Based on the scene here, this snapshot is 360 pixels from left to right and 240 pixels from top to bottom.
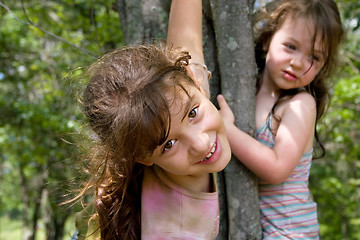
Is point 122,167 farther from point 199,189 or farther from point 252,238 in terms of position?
point 252,238

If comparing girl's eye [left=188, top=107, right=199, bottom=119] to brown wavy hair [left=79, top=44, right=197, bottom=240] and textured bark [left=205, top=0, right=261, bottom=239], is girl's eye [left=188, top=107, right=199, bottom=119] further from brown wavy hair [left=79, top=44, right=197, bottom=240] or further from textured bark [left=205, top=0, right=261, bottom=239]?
textured bark [left=205, top=0, right=261, bottom=239]

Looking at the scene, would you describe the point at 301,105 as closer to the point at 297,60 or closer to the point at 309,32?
the point at 297,60

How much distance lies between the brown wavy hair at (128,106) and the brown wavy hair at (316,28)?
2.44ft

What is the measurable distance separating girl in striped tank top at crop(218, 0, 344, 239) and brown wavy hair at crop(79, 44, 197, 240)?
0.46m

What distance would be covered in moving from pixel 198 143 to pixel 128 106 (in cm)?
28

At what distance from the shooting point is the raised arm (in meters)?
1.64

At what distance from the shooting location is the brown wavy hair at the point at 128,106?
1.24 m

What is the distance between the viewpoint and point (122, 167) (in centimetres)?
143

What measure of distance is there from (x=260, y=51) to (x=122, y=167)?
1133 millimetres

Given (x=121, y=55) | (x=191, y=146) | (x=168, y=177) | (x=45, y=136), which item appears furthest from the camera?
(x=45, y=136)

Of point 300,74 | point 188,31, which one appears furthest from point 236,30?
point 300,74

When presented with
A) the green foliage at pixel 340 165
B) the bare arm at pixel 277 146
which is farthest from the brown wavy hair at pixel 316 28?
the green foliage at pixel 340 165

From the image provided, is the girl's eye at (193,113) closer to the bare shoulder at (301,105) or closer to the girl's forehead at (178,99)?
the girl's forehead at (178,99)

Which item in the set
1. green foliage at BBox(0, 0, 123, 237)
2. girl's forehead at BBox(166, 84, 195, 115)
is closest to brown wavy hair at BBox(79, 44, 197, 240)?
girl's forehead at BBox(166, 84, 195, 115)
